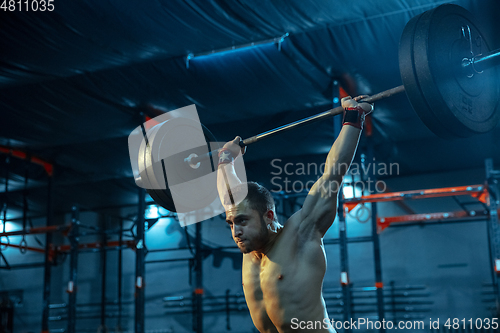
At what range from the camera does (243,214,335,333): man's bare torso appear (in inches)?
82.8

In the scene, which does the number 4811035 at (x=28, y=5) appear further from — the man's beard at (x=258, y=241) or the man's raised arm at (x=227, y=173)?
the man's beard at (x=258, y=241)

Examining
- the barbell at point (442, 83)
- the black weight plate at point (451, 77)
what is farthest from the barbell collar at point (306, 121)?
the black weight plate at point (451, 77)

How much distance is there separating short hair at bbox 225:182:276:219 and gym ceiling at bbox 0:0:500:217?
7.51ft

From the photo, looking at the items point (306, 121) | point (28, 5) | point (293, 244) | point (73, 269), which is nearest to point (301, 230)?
point (293, 244)

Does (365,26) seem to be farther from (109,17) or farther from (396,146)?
(396,146)

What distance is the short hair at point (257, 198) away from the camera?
2189mm

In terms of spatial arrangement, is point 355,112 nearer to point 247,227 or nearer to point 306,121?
point 306,121

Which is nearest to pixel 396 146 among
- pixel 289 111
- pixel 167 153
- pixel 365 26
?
pixel 289 111

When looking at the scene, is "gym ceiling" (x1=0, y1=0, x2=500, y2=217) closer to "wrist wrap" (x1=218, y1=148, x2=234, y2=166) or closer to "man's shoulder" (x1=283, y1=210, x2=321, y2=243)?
"wrist wrap" (x1=218, y1=148, x2=234, y2=166)

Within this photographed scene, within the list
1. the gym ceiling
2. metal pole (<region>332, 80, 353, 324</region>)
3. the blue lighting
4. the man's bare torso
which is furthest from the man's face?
metal pole (<region>332, 80, 353, 324</region>)

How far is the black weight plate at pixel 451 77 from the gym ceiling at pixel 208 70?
4.99 feet

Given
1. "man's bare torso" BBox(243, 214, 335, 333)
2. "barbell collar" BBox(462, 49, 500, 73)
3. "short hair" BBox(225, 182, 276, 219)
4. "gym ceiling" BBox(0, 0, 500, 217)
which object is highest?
"gym ceiling" BBox(0, 0, 500, 217)

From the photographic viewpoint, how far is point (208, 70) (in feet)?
17.1

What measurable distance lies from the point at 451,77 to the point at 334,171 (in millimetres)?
688
